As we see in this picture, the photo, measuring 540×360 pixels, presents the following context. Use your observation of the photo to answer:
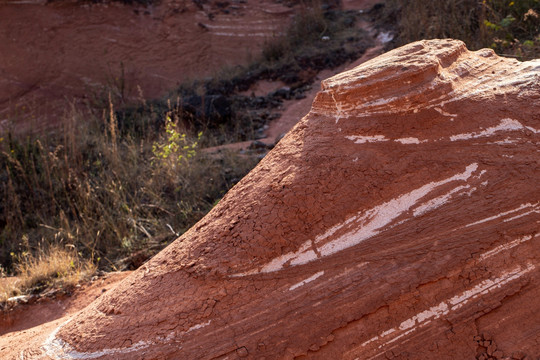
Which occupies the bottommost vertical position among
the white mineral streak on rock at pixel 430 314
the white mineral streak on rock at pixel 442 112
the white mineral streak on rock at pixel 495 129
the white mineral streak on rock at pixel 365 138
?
the white mineral streak on rock at pixel 430 314

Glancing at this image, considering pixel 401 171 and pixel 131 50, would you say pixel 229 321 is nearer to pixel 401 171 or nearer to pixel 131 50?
pixel 401 171

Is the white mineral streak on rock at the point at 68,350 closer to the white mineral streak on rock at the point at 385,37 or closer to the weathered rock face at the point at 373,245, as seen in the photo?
the weathered rock face at the point at 373,245

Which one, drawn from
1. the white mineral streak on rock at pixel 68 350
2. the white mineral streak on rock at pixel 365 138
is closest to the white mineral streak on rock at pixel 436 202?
the white mineral streak on rock at pixel 365 138

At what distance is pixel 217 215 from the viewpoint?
2.25 m

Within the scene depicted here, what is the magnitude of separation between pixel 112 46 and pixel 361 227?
30.7 ft

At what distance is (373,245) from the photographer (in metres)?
1.96

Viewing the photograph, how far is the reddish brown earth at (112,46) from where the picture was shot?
9352mm

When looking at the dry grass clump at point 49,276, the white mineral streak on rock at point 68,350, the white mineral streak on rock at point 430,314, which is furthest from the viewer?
the dry grass clump at point 49,276

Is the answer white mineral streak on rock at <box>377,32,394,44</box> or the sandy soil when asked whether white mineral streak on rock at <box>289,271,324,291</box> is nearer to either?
the sandy soil

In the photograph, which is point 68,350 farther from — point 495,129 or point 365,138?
point 495,129

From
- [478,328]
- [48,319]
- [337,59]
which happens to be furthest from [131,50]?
[478,328]

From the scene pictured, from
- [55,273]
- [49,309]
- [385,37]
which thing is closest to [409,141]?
[49,309]

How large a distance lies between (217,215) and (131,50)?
8919mm

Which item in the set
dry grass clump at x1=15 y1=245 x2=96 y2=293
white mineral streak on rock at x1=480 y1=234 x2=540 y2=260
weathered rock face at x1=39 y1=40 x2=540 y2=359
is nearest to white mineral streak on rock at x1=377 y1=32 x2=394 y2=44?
dry grass clump at x1=15 y1=245 x2=96 y2=293
